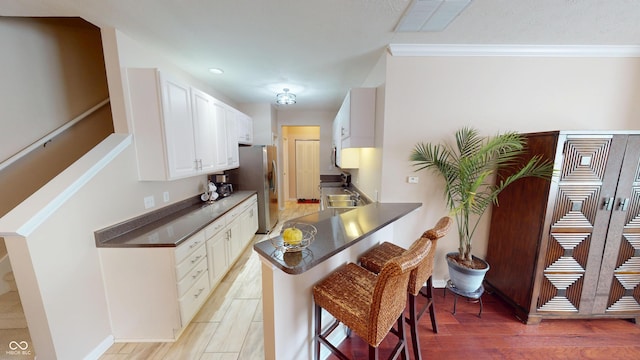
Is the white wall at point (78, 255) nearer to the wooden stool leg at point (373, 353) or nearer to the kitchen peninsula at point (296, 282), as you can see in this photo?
the kitchen peninsula at point (296, 282)

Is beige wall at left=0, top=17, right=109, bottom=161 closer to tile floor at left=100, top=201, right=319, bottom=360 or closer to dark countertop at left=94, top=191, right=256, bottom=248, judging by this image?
dark countertop at left=94, top=191, right=256, bottom=248

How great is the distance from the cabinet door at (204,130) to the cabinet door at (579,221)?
11.2 ft

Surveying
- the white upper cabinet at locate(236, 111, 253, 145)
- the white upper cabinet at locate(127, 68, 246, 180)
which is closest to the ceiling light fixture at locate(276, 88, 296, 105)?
the white upper cabinet at locate(236, 111, 253, 145)

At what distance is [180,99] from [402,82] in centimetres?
228

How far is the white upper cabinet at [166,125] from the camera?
1.88 meters

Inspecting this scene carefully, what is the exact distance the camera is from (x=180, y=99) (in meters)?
2.11

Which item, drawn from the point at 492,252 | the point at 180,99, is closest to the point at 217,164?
the point at 180,99

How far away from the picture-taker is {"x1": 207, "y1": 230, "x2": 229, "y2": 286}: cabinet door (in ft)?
7.19

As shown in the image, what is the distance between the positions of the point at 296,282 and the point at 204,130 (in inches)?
83.4

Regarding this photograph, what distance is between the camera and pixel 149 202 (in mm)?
2141

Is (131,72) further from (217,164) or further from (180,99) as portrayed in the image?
(217,164)

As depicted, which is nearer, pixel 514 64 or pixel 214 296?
pixel 514 64

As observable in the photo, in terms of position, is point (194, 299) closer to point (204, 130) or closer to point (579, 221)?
point (204, 130)

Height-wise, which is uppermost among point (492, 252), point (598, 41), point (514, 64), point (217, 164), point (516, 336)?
point (598, 41)
